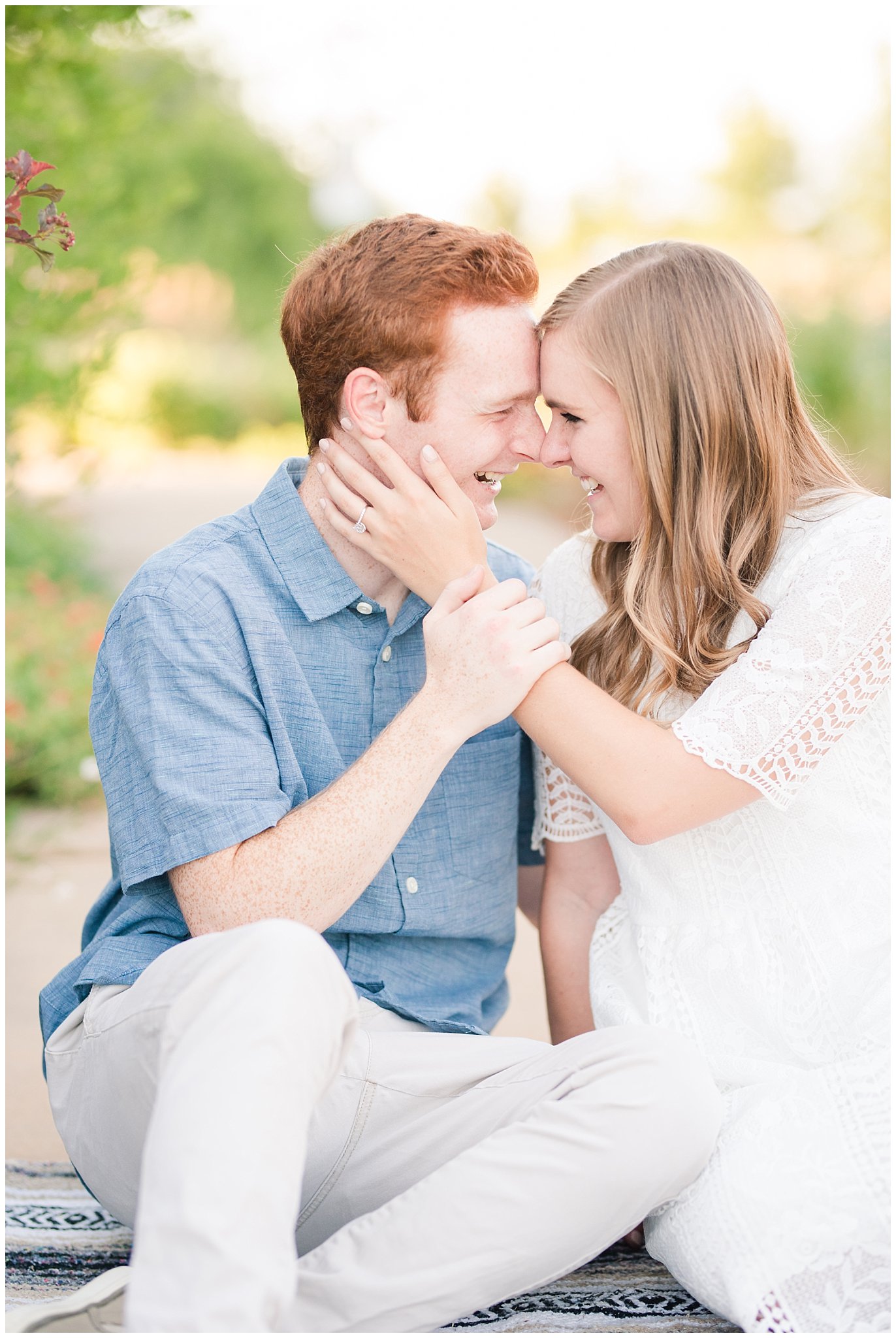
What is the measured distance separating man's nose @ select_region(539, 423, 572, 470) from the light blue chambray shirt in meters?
0.37

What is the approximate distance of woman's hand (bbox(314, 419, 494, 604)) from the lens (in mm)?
2256

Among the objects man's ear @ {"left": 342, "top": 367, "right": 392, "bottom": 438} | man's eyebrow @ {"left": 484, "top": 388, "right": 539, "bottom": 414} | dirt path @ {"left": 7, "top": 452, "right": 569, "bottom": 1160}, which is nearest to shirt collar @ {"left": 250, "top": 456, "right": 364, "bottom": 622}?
man's ear @ {"left": 342, "top": 367, "right": 392, "bottom": 438}

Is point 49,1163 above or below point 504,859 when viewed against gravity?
below

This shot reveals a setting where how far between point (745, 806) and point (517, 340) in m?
0.98

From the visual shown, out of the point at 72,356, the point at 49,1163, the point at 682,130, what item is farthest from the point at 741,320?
the point at 682,130

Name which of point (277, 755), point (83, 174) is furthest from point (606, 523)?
point (83, 174)

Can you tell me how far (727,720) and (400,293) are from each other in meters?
1.00

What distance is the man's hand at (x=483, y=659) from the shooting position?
2.10 m

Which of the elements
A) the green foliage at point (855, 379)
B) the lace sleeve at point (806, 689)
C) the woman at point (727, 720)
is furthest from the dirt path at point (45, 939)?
the green foliage at point (855, 379)

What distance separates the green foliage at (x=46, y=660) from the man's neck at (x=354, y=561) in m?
3.20

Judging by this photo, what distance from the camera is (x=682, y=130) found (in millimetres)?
19438

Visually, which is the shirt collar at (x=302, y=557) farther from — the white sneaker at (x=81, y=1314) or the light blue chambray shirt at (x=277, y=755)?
the white sneaker at (x=81, y=1314)

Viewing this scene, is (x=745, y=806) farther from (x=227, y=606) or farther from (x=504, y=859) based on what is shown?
(x=227, y=606)

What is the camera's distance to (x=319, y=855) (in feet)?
6.57
